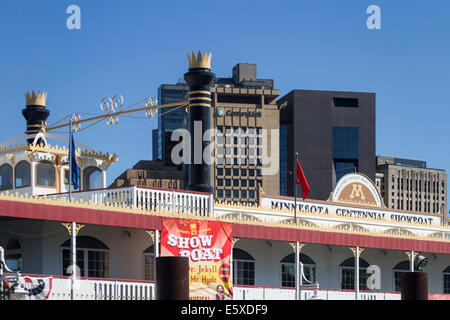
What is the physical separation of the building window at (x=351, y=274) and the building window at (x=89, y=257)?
1236 centimetres

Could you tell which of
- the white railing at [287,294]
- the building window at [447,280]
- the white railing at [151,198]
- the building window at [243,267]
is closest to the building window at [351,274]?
the white railing at [287,294]

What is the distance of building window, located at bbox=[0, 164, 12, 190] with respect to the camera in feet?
113

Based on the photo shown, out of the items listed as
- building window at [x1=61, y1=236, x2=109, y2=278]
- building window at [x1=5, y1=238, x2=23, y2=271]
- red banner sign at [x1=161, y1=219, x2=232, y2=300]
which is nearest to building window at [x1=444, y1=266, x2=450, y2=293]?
red banner sign at [x1=161, y1=219, x2=232, y2=300]

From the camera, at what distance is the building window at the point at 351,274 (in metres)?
37.7

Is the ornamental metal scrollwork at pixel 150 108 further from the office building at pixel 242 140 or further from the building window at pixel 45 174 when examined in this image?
the office building at pixel 242 140

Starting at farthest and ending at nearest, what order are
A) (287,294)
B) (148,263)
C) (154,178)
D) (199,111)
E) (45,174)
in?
(154,178) → (199,111) → (45,174) → (287,294) → (148,263)

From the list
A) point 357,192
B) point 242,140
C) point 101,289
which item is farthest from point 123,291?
point 242,140

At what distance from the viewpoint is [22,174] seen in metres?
34.1

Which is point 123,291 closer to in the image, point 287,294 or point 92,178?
point 287,294

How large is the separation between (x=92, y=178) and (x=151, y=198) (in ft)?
22.7

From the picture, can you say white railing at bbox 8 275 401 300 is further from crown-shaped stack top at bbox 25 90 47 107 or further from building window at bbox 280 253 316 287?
crown-shaped stack top at bbox 25 90 47 107

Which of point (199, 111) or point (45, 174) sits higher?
point (199, 111)

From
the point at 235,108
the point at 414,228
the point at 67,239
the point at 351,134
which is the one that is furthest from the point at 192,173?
the point at 351,134
